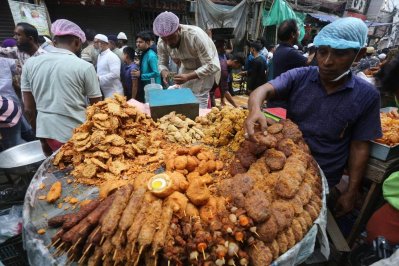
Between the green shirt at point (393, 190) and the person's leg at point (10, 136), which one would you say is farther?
the person's leg at point (10, 136)

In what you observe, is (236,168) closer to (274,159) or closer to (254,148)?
(254,148)

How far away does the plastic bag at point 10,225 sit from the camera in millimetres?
2838

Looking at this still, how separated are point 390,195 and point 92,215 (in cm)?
272

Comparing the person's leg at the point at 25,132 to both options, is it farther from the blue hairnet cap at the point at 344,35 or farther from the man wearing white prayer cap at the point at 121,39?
the blue hairnet cap at the point at 344,35

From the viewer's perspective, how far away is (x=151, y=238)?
1.45 m

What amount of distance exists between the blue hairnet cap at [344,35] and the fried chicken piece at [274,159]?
1182 millimetres

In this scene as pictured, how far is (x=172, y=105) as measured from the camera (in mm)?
3607

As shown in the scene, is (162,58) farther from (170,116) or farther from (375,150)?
(375,150)

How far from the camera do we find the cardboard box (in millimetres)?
3605

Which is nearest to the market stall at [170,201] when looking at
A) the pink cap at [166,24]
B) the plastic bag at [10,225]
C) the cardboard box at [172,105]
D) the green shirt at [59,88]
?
the cardboard box at [172,105]

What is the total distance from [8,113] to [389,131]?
6.42 meters

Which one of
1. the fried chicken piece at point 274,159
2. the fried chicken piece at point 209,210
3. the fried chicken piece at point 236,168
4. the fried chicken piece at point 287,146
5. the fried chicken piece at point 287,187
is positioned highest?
the fried chicken piece at point 287,146

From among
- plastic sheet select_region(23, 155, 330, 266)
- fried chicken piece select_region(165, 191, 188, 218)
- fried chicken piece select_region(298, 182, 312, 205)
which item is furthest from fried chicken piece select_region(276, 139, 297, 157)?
fried chicken piece select_region(165, 191, 188, 218)


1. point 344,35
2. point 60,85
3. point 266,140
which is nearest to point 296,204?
point 266,140
